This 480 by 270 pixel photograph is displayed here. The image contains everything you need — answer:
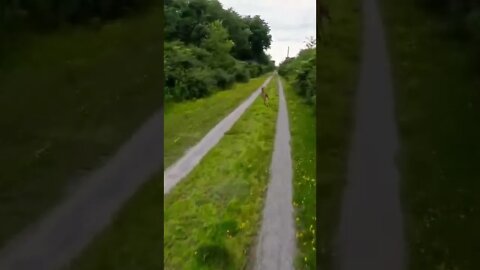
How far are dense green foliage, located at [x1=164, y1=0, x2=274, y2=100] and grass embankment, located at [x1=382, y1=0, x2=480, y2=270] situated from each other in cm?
49

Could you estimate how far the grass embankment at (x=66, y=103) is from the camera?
7.42 ft

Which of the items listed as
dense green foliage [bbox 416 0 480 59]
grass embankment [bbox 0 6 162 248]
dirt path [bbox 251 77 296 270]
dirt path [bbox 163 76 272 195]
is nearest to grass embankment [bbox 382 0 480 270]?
dense green foliage [bbox 416 0 480 59]

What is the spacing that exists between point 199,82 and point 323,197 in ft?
2.04

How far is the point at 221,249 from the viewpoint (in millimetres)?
2299

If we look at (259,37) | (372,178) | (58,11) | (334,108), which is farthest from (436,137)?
(58,11)

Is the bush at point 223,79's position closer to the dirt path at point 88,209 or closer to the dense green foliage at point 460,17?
the dirt path at point 88,209

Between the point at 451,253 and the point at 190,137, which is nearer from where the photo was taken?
the point at 451,253

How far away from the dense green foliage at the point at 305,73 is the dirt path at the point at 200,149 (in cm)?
12

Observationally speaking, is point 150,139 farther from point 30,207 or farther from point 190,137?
point 30,207

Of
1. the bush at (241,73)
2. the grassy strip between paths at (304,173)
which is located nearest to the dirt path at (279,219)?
the grassy strip between paths at (304,173)

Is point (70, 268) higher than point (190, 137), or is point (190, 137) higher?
point (190, 137)

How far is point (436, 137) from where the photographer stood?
2312mm

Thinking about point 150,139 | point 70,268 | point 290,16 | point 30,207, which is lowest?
point 70,268

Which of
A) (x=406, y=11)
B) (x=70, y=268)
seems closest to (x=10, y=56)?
(x=70, y=268)
